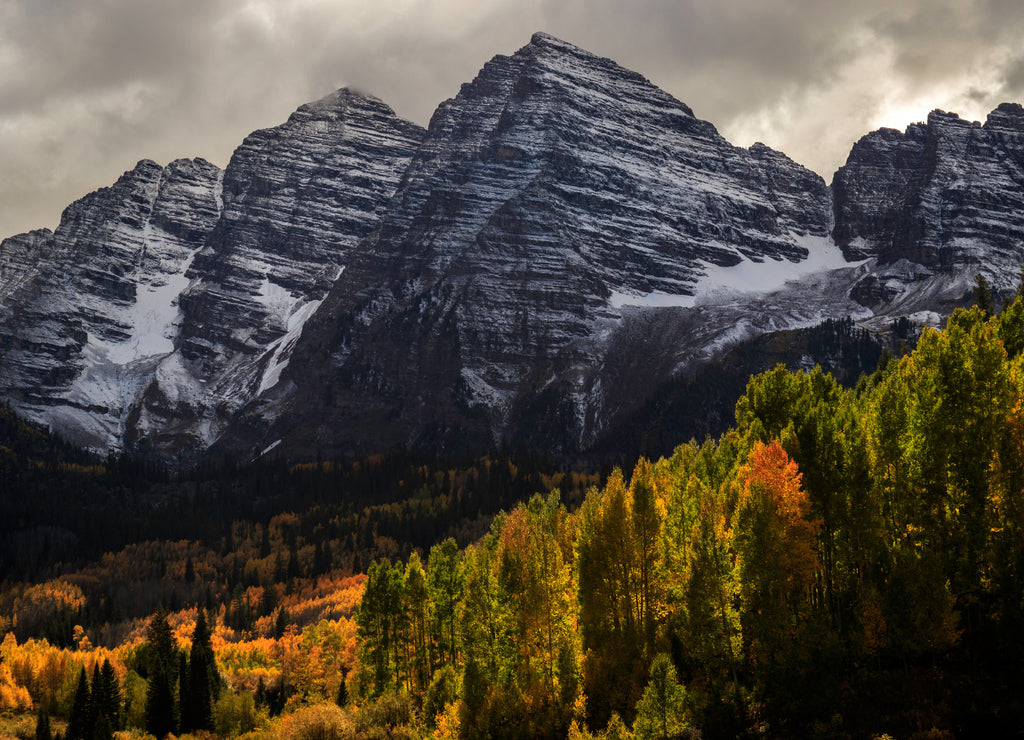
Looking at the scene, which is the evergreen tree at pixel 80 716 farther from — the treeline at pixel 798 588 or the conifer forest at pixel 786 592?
the treeline at pixel 798 588

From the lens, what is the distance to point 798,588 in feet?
177

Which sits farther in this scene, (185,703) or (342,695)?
(185,703)

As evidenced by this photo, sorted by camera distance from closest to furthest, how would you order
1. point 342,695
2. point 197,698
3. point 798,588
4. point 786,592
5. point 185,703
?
point 798,588 → point 786,592 → point 342,695 → point 185,703 → point 197,698

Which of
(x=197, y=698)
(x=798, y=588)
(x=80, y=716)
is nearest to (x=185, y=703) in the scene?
(x=197, y=698)

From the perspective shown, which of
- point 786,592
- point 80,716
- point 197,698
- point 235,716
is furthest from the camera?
point 235,716

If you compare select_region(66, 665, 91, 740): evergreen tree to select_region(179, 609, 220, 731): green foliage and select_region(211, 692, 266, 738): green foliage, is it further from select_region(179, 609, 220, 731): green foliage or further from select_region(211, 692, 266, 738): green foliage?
select_region(211, 692, 266, 738): green foliage

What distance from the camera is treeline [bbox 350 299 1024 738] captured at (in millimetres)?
48219

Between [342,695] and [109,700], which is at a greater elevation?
[342,695]

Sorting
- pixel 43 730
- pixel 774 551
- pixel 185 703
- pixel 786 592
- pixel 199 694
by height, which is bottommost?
pixel 43 730

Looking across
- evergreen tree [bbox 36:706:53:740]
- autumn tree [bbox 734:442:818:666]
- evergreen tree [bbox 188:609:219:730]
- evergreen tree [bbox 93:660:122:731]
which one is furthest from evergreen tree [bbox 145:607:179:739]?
autumn tree [bbox 734:442:818:666]

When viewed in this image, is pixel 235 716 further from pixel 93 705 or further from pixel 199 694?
pixel 93 705

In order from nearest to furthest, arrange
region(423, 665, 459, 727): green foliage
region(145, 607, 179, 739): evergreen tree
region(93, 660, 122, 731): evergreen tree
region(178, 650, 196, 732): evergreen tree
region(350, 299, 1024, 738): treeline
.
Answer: region(350, 299, 1024, 738): treeline → region(423, 665, 459, 727): green foliage → region(145, 607, 179, 739): evergreen tree → region(178, 650, 196, 732): evergreen tree → region(93, 660, 122, 731): evergreen tree

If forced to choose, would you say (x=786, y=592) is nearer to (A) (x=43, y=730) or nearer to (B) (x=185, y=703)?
(B) (x=185, y=703)

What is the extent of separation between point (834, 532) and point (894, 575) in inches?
274
